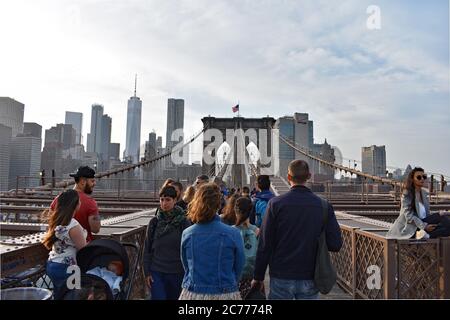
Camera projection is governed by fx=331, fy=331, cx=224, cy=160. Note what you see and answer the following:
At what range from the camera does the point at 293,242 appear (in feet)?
7.80

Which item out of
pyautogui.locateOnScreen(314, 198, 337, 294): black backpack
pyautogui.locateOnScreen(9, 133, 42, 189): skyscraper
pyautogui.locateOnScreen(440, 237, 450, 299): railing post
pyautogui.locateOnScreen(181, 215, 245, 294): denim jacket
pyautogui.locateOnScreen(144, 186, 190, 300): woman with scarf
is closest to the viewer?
pyautogui.locateOnScreen(181, 215, 245, 294): denim jacket

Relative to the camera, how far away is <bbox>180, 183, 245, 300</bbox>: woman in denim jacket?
219 cm

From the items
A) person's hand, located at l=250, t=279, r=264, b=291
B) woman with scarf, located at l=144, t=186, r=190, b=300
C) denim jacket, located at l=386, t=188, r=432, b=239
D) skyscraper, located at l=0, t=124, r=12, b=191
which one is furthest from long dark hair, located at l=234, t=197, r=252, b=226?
skyscraper, located at l=0, t=124, r=12, b=191

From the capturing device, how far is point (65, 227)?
2.46 metres

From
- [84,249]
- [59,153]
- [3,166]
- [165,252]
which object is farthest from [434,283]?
[59,153]

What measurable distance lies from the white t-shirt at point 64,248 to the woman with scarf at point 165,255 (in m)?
0.61

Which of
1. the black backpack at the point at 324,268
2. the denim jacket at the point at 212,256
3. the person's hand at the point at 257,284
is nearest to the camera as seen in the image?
the denim jacket at the point at 212,256

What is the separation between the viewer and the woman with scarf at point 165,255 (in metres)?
2.82

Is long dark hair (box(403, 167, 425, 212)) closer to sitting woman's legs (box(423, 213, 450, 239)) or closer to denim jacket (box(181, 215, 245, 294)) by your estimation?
sitting woman's legs (box(423, 213, 450, 239))

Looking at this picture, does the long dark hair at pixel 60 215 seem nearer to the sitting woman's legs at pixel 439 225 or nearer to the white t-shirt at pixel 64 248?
the white t-shirt at pixel 64 248

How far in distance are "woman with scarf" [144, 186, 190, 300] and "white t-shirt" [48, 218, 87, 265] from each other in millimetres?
609

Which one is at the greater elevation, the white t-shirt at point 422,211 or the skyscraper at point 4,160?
the skyscraper at point 4,160

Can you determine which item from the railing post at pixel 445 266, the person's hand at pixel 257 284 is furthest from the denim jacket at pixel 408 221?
the person's hand at pixel 257 284
